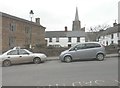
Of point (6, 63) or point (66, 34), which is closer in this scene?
point (6, 63)

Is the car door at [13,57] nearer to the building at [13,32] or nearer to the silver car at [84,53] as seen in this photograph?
the silver car at [84,53]

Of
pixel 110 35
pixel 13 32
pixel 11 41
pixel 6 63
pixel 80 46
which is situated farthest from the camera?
pixel 110 35

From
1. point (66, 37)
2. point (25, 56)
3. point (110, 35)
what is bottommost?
point (25, 56)

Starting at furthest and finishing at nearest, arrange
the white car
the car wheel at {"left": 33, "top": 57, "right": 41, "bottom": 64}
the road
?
the car wheel at {"left": 33, "top": 57, "right": 41, "bottom": 64}
the white car
the road

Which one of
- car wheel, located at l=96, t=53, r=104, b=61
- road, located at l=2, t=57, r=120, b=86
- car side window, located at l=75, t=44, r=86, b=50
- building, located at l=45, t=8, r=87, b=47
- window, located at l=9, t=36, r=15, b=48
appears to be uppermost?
building, located at l=45, t=8, r=87, b=47

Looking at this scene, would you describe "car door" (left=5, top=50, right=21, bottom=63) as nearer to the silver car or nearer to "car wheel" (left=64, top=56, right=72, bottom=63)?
the silver car

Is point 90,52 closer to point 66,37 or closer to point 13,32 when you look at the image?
point 13,32

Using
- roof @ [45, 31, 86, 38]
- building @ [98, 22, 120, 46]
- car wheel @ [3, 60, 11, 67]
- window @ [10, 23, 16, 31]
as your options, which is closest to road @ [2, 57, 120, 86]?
car wheel @ [3, 60, 11, 67]

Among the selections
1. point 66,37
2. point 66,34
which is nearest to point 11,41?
A: point 66,37

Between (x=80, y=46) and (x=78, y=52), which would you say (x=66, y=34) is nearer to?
(x=80, y=46)

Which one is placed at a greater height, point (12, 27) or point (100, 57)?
point (12, 27)

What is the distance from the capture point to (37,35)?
54.2 m

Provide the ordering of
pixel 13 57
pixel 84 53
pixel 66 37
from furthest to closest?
pixel 66 37
pixel 84 53
pixel 13 57

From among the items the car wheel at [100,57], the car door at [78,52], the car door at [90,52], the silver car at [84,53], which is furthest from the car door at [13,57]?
the car wheel at [100,57]
